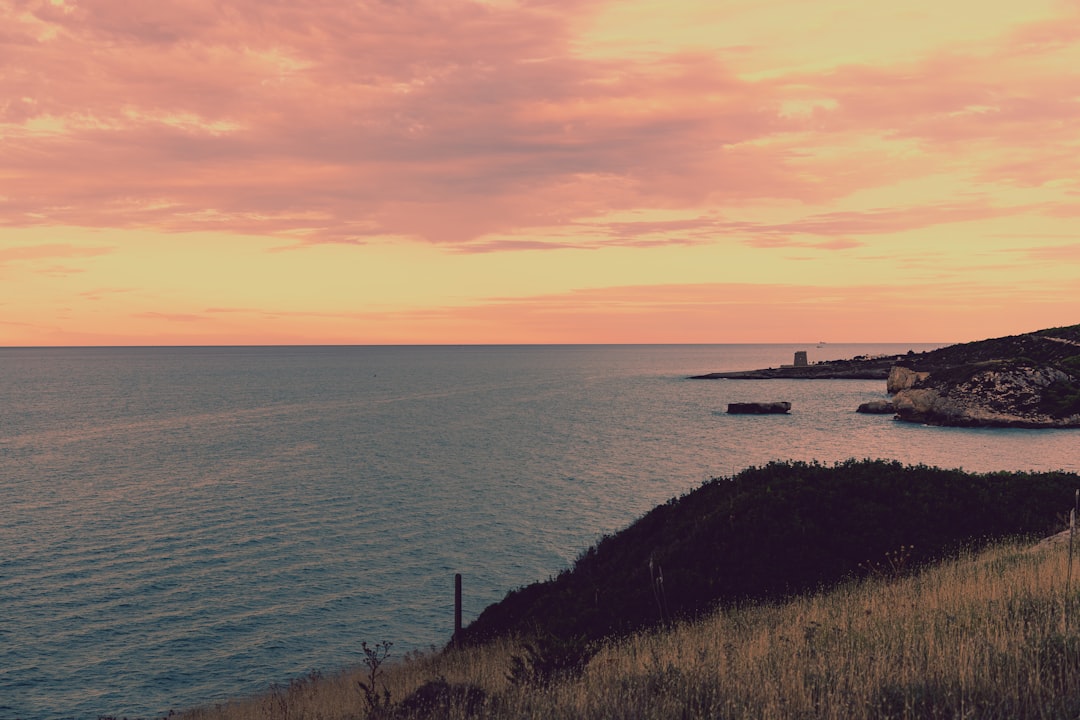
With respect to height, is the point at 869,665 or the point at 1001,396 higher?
the point at 1001,396

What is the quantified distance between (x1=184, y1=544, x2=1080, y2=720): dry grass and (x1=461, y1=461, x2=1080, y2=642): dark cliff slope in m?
3.70

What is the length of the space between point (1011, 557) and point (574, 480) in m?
38.7

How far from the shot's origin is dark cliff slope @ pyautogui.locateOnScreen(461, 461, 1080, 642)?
1997 cm

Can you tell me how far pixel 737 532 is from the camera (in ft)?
72.3

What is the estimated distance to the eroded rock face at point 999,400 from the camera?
2950 inches

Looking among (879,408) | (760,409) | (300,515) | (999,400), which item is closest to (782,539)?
(300,515)

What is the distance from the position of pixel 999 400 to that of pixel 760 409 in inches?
1112

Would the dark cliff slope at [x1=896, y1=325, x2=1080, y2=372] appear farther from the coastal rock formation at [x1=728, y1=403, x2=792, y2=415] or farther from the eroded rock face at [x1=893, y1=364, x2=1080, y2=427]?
the coastal rock formation at [x1=728, y1=403, x2=792, y2=415]

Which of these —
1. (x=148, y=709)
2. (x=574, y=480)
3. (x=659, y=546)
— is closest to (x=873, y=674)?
(x=659, y=546)

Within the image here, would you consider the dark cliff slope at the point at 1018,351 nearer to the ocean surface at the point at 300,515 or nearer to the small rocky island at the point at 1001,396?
the small rocky island at the point at 1001,396

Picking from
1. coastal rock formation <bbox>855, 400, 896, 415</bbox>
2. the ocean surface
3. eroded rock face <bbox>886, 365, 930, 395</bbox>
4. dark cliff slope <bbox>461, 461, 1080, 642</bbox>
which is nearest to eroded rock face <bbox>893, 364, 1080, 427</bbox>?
the ocean surface

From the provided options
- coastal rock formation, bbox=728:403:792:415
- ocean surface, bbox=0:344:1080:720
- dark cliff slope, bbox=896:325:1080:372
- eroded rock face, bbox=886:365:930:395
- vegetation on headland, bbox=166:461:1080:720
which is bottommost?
ocean surface, bbox=0:344:1080:720

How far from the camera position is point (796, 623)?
13266 mm

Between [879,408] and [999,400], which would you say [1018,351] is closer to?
[879,408]
